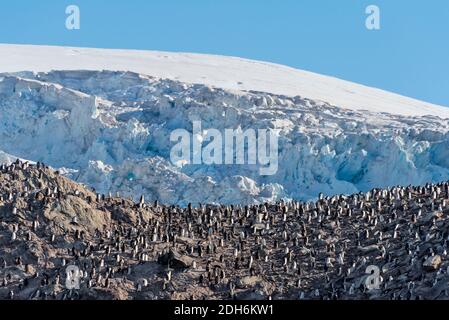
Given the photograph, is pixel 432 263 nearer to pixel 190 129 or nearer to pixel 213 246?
pixel 213 246

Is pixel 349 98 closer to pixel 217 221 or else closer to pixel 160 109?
pixel 160 109

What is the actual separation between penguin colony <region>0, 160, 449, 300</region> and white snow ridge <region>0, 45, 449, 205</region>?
1254 inches

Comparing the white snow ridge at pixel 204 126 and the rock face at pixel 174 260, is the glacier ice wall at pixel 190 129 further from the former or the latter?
the rock face at pixel 174 260

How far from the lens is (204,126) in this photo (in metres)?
85.8

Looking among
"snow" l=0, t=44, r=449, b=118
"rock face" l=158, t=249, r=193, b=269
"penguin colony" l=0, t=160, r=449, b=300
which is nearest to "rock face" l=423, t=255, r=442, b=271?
"penguin colony" l=0, t=160, r=449, b=300

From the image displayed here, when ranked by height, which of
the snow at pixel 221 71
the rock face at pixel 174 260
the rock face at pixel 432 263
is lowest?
the rock face at pixel 174 260

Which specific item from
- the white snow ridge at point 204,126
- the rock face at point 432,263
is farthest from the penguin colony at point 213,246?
the white snow ridge at point 204,126

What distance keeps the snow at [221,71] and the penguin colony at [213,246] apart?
213 feet

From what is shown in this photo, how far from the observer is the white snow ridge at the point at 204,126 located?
75.2 meters

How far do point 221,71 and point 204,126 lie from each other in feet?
126

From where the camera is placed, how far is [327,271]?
110ft

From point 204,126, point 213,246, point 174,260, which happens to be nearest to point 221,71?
point 204,126
